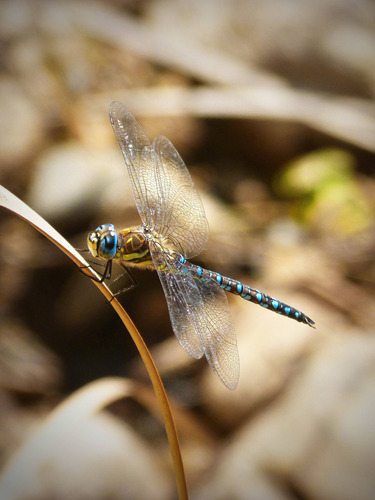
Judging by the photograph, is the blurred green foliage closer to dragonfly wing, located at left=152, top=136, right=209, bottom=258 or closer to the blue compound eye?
dragonfly wing, located at left=152, top=136, right=209, bottom=258

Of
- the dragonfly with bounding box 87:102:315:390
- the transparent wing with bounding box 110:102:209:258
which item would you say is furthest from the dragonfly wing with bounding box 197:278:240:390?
the transparent wing with bounding box 110:102:209:258

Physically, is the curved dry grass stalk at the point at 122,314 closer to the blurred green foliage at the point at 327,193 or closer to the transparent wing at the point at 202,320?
the transparent wing at the point at 202,320

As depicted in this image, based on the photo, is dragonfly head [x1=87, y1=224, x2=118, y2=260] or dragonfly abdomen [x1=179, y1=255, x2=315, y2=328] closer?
dragonfly head [x1=87, y1=224, x2=118, y2=260]

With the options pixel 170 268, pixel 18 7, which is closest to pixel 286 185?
pixel 170 268

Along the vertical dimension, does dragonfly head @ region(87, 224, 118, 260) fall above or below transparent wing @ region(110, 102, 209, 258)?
below

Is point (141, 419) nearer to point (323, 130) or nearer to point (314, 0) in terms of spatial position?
point (323, 130)

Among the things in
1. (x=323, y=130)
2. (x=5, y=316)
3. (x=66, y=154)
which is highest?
(x=323, y=130)

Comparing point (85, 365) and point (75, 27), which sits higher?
point (75, 27)
